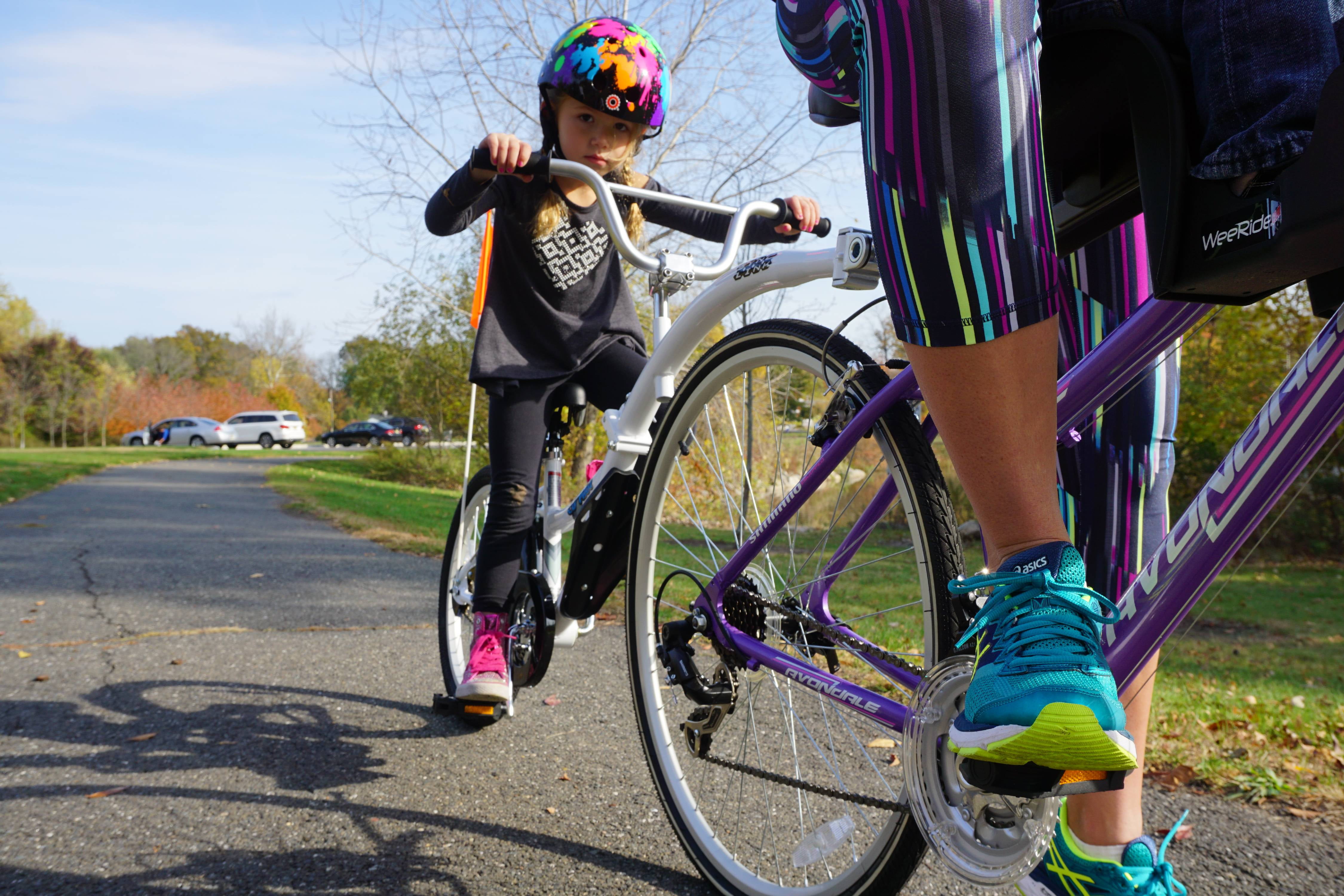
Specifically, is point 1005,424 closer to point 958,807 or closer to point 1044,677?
point 1044,677

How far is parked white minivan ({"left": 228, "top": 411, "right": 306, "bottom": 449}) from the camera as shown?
55281 mm

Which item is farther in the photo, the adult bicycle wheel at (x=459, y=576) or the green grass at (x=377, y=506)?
the green grass at (x=377, y=506)

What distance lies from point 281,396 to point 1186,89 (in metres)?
76.6

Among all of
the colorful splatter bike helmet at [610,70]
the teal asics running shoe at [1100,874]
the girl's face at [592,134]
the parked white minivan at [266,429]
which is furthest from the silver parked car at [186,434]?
the teal asics running shoe at [1100,874]

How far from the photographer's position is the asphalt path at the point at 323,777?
1792 millimetres

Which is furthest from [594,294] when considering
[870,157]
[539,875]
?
[870,157]

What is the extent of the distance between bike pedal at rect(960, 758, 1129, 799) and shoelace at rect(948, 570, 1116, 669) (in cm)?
10

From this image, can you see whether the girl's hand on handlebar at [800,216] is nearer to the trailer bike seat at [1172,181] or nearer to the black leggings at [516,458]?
the black leggings at [516,458]

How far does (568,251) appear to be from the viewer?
2697 mm

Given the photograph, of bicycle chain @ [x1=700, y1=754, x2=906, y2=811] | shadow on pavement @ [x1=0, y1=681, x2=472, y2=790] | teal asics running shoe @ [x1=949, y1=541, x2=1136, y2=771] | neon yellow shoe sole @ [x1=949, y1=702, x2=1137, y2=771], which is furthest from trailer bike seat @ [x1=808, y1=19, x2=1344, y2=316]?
shadow on pavement @ [x1=0, y1=681, x2=472, y2=790]

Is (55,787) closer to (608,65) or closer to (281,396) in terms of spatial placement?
(608,65)

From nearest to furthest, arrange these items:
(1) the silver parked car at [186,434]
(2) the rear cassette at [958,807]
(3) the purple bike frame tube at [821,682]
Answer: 1. (2) the rear cassette at [958,807]
2. (3) the purple bike frame tube at [821,682]
3. (1) the silver parked car at [186,434]

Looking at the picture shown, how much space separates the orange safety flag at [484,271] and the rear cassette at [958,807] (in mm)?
1856

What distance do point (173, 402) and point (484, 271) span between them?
6571 cm
